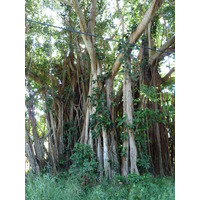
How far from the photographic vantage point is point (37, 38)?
5.28m

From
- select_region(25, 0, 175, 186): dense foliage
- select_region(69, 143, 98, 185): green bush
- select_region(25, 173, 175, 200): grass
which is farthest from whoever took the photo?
select_region(25, 0, 175, 186): dense foliage

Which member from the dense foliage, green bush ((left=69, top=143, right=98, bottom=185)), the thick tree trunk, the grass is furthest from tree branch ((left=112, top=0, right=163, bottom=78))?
the grass

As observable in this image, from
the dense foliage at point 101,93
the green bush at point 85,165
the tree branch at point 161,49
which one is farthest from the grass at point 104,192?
the tree branch at point 161,49

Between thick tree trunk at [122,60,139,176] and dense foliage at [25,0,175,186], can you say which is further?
dense foliage at [25,0,175,186]

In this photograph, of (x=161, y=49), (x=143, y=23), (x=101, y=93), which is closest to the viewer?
(x=143, y=23)

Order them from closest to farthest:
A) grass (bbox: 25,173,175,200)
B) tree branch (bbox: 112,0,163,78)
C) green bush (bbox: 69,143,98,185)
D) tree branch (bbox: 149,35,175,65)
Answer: grass (bbox: 25,173,175,200) → tree branch (bbox: 112,0,163,78) → green bush (bbox: 69,143,98,185) → tree branch (bbox: 149,35,175,65)

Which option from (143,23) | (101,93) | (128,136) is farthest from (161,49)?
(128,136)

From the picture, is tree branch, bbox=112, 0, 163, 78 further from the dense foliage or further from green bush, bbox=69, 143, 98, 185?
green bush, bbox=69, 143, 98, 185

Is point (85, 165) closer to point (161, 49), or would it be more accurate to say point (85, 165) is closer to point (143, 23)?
point (143, 23)

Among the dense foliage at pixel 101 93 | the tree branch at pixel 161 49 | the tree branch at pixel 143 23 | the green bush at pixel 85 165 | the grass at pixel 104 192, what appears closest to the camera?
the grass at pixel 104 192

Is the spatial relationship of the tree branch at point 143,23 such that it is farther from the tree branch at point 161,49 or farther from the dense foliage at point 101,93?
the tree branch at point 161,49
